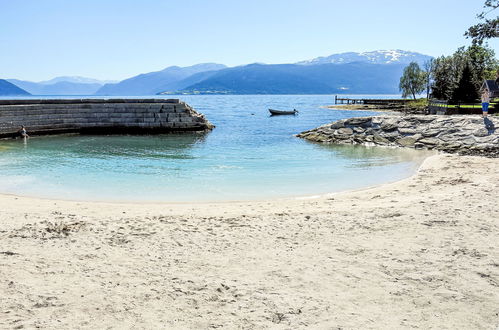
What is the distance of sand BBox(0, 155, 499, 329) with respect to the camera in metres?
5.00

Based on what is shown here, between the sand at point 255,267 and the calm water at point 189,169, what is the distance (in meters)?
3.59

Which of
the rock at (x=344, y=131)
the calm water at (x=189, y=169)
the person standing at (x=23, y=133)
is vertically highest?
the rock at (x=344, y=131)

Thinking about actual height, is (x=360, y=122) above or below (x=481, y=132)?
above

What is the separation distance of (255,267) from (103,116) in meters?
36.9

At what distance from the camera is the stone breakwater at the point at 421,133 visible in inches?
934

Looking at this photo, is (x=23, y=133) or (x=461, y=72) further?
(x=461, y=72)

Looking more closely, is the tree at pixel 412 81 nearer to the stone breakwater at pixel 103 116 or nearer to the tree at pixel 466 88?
the tree at pixel 466 88

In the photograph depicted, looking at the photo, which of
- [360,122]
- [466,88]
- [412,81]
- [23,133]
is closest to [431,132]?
[360,122]

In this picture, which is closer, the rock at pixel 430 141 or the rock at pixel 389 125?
the rock at pixel 430 141

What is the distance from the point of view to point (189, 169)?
19141 mm

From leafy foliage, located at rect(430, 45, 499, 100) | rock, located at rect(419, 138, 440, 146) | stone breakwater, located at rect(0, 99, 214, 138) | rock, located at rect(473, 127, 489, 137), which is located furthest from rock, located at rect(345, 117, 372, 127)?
leafy foliage, located at rect(430, 45, 499, 100)

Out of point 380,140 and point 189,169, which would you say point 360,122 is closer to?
point 380,140

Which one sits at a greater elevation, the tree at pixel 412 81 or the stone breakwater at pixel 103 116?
the tree at pixel 412 81

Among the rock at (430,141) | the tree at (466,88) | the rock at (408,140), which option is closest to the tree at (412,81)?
the tree at (466,88)
